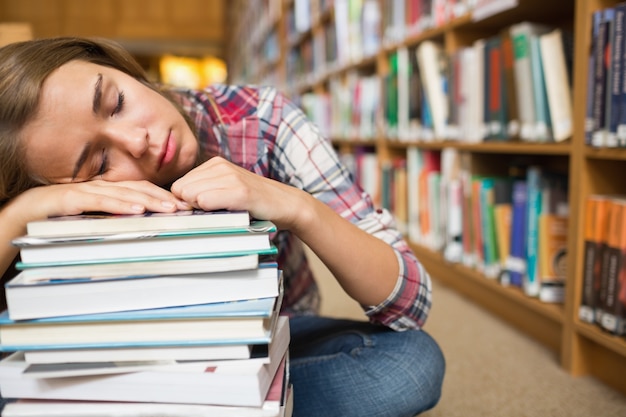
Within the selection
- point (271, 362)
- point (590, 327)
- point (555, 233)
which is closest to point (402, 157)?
point (555, 233)

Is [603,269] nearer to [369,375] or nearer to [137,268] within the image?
[369,375]

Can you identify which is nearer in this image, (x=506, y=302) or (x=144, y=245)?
(x=144, y=245)

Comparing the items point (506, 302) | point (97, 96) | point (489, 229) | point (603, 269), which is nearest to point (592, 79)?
point (603, 269)

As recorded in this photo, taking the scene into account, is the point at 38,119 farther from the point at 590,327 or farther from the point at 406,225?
the point at 406,225

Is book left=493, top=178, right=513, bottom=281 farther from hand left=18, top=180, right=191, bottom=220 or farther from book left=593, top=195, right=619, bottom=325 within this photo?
hand left=18, top=180, right=191, bottom=220

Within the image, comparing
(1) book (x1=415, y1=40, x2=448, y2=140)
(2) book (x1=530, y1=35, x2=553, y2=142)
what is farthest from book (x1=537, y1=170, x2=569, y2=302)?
(1) book (x1=415, y1=40, x2=448, y2=140)

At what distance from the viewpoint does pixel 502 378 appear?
127cm

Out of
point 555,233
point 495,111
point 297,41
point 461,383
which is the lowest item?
point 461,383

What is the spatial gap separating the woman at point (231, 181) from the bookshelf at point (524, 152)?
22.0 inches

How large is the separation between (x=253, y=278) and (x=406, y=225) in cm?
188

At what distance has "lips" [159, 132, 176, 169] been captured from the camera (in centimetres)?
82

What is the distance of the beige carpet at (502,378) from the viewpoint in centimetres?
112

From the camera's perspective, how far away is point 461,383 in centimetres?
125

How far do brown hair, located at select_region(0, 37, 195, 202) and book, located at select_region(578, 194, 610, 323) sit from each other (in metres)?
1.04
